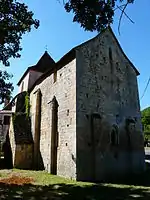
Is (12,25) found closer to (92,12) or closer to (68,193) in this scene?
(92,12)

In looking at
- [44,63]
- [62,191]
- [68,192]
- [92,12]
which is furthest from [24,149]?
[92,12]

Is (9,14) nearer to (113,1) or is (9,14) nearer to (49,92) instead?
(113,1)

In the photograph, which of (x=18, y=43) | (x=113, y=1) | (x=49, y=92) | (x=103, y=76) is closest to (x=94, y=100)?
(x=103, y=76)

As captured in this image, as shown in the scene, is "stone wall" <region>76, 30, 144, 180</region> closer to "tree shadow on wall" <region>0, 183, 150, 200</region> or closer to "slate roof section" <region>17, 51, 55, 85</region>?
"tree shadow on wall" <region>0, 183, 150, 200</region>

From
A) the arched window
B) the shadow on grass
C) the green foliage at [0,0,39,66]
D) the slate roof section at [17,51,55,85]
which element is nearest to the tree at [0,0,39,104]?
the green foliage at [0,0,39,66]

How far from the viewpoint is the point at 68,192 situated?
1110 cm

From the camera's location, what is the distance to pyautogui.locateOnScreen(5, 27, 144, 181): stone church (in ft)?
50.8

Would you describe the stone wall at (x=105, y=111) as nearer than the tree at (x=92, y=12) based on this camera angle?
No

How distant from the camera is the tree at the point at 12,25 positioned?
10.6 m

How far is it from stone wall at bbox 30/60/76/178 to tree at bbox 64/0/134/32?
803 centimetres

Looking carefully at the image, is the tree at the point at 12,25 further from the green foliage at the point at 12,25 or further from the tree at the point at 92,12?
the tree at the point at 92,12

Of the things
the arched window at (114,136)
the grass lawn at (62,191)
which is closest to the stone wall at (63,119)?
the grass lawn at (62,191)

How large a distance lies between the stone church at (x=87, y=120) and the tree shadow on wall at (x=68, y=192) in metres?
2.68

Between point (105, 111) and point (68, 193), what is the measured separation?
7.92 meters
